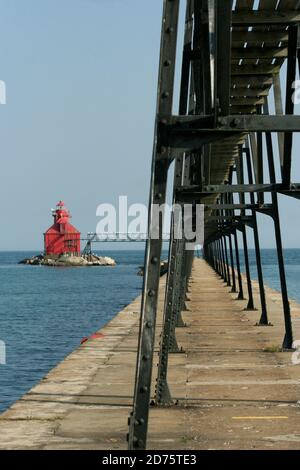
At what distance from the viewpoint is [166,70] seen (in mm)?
7957

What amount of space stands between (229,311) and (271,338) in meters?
9.61

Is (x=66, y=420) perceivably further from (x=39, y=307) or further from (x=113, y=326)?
(x=39, y=307)

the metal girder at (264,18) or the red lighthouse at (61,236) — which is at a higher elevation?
the metal girder at (264,18)

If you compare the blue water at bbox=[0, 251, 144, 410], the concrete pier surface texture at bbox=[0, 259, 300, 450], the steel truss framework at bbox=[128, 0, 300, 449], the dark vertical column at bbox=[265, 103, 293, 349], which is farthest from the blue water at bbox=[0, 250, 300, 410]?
the steel truss framework at bbox=[128, 0, 300, 449]

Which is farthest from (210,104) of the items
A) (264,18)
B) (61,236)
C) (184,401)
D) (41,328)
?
(61,236)

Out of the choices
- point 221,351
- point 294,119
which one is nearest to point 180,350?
point 221,351

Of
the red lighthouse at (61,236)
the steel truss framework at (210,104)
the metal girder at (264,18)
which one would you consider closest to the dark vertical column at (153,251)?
the steel truss framework at (210,104)

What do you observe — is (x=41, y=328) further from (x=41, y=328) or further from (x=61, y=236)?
(x=61, y=236)

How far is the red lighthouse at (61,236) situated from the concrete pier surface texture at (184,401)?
503 feet

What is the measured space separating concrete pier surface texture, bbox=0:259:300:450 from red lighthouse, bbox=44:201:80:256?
153345 mm

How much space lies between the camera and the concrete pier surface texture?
9.84m

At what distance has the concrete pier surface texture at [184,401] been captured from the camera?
9.84m

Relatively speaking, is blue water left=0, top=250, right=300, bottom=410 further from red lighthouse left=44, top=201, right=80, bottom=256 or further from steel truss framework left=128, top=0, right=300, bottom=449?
red lighthouse left=44, top=201, right=80, bottom=256

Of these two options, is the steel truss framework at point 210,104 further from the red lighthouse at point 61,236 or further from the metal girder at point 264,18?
the red lighthouse at point 61,236
